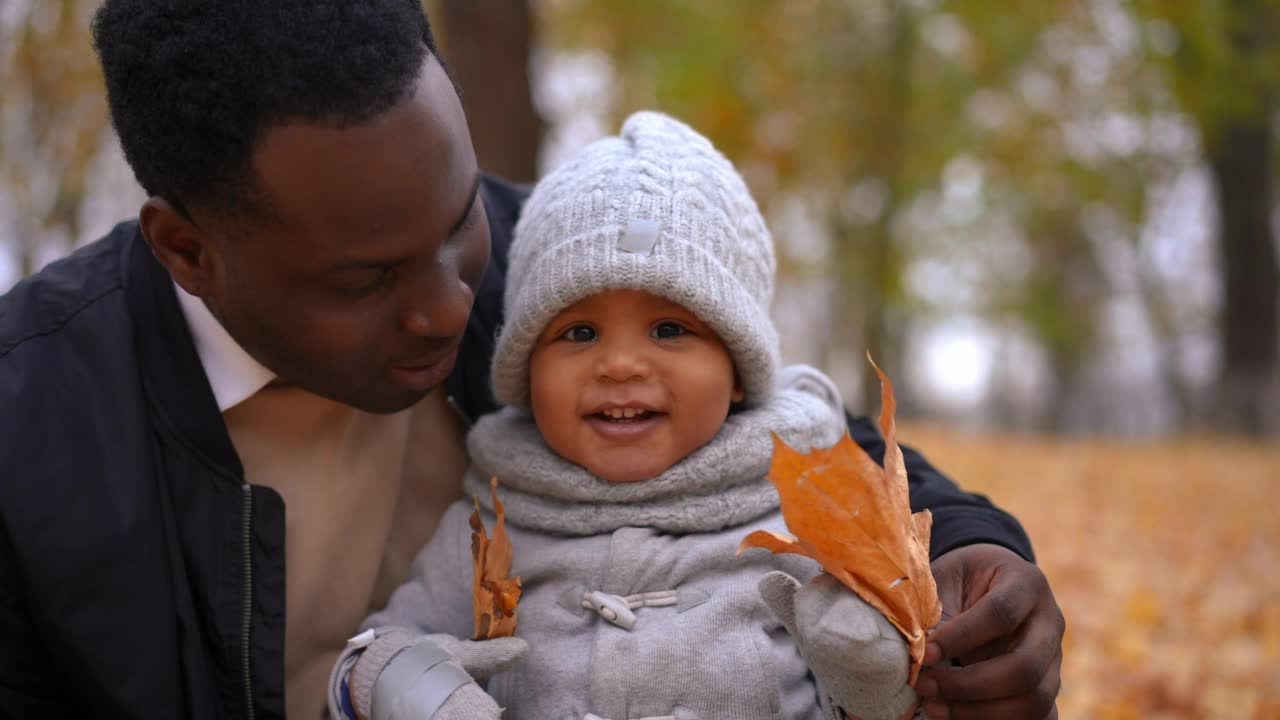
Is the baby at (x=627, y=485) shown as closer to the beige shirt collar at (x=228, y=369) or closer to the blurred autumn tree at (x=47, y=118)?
the beige shirt collar at (x=228, y=369)

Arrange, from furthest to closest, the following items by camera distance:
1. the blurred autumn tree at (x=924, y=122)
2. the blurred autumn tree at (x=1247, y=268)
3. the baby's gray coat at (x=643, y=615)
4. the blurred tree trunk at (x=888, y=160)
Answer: the blurred tree trunk at (x=888, y=160) < the blurred autumn tree at (x=1247, y=268) < the blurred autumn tree at (x=924, y=122) < the baby's gray coat at (x=643, y=615)

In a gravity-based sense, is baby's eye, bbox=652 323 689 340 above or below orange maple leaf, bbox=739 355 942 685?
above

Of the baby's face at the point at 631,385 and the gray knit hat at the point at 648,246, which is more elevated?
the gray knit hat at the point at 648,246

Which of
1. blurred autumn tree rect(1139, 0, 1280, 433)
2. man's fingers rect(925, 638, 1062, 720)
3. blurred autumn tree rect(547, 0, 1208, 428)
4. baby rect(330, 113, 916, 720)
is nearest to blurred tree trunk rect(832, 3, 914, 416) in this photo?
blurred autumn tree rect(547, 0, 1208, 428)

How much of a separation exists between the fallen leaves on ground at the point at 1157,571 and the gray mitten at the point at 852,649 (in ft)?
6.83

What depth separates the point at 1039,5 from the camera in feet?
31.6

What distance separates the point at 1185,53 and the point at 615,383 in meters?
10.2

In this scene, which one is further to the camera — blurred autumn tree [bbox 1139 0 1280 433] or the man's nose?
blurred autumn tree [bbox 1139 0 1280 433]

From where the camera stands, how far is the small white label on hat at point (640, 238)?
2.06 metres

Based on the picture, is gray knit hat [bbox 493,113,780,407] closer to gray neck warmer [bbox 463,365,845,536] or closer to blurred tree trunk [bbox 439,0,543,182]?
gray neck warmer [bbox 463,365,845,536]

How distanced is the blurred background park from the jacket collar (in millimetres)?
594

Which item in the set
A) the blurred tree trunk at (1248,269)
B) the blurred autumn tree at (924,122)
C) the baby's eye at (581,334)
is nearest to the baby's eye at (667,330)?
the baby's eye at (581,334)

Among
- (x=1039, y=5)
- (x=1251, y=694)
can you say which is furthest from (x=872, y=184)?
(x=1251, y=694)

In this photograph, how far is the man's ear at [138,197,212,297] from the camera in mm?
1861
